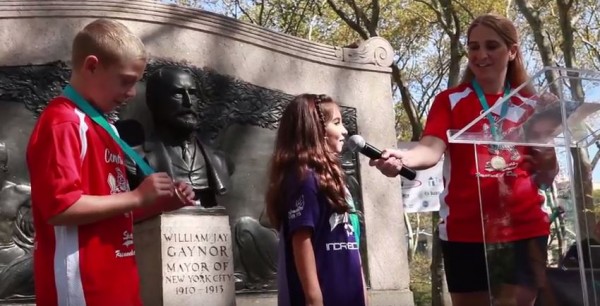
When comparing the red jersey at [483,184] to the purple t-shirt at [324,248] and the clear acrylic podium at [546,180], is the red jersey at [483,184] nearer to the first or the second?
the clear acrylic podium at [546,180]

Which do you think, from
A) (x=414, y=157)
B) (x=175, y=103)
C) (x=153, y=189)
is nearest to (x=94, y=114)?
(x=153, y=189)

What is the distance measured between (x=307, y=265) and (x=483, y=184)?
77cm

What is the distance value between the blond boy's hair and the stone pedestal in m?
3.98

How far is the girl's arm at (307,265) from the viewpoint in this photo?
11.0 ft

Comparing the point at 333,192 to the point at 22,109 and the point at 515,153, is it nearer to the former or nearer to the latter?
the point at 515,153

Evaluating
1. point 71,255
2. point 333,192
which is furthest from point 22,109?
point 71,255

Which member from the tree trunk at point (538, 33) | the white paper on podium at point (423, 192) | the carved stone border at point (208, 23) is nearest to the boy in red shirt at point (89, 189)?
the carved stone border at point (208, 23)

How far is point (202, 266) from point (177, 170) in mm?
1875

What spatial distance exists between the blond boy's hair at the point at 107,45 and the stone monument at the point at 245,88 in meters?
5.62

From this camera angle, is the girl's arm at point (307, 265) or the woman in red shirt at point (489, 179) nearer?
the woman in red shirt at point (489, 179)

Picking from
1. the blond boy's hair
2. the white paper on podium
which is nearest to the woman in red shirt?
the blond boy's hair

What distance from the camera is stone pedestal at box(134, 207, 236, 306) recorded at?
265 inches

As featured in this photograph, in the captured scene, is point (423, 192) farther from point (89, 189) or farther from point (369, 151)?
point (89, 189)

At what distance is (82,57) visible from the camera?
2797mm
